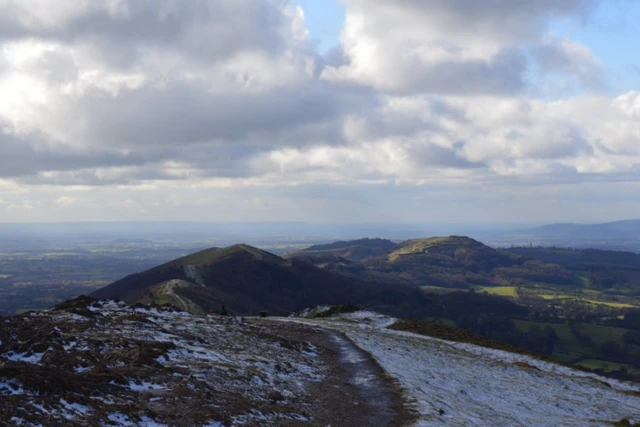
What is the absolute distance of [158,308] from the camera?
5209 cm

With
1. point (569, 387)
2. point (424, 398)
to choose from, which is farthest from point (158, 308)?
point (569, 387)

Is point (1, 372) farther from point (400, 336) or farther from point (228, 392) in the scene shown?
point (400, 336)

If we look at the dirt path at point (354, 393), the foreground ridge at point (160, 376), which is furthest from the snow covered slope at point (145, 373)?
the dirt path at point (354, 393)

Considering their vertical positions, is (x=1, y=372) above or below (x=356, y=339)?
above

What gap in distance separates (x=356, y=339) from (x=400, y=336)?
8.30m

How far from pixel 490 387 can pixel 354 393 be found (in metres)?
11.6

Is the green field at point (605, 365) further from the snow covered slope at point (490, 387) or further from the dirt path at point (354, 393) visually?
the dirt path at point (354, 393)

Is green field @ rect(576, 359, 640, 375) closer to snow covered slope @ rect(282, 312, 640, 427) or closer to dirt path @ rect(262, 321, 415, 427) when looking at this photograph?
snow covered slope @ rect(282, 312, 640, 427)

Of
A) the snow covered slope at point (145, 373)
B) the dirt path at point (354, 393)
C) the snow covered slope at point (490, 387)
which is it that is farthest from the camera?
the snow covered slope at point (490, 387)

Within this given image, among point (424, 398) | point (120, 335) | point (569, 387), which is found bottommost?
point (569, 387)

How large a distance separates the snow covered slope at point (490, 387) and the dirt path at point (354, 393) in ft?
3.18

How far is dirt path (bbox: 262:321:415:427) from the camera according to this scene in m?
24.8

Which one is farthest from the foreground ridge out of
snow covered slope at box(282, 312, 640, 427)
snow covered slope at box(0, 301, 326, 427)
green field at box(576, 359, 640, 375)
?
green field at box(576, 359, 640, 375)

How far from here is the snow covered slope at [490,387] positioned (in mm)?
29375
